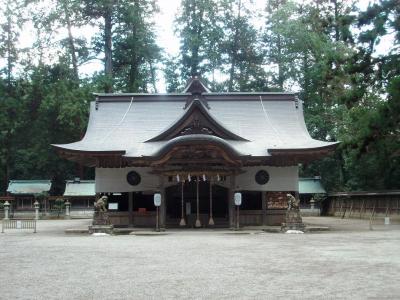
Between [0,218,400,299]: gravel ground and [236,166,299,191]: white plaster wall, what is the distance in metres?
8.67

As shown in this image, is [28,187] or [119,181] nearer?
[119,181]

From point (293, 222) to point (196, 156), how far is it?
4784 millimetres

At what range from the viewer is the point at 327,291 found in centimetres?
742

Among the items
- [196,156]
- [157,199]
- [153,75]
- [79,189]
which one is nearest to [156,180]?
[157,199]

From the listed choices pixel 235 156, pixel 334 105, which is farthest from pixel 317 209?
pixel 235 156

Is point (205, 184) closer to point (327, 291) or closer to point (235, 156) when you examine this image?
point (235, 156)

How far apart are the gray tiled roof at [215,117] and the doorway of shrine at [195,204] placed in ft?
8.33

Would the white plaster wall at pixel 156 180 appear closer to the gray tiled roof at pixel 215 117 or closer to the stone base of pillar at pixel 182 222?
the gray tiled roof at pixel 215 117

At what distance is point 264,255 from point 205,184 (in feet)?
40.3

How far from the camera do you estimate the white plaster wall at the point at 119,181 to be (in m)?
23.5

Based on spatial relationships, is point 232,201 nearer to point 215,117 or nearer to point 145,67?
point 215,117

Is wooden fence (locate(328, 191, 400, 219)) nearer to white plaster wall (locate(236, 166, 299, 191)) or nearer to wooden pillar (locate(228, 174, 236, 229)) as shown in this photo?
white plaster wall (locate(236, 166, 299, 191))

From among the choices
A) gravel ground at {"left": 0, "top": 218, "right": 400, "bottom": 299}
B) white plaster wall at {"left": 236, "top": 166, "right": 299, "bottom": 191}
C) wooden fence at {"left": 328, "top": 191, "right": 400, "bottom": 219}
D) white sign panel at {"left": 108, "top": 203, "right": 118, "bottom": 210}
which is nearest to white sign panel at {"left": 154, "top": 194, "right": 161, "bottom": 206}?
white sign panel at {"left": 108, "top": 203, "right": 118, "bottom": 210}

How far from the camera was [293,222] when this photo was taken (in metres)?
20.5
